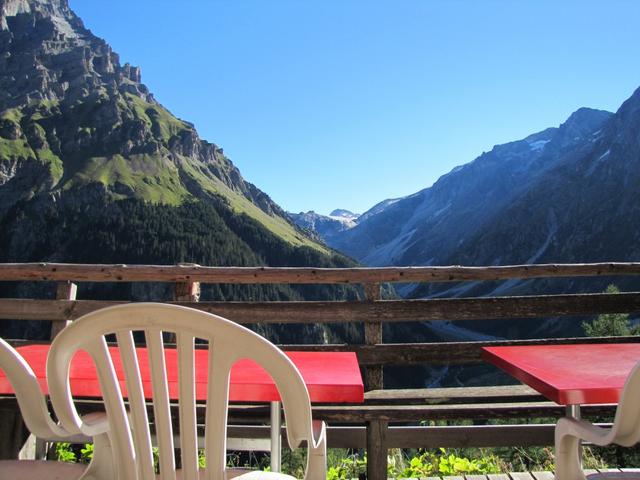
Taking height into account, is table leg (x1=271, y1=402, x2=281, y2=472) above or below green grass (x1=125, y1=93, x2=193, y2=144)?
below

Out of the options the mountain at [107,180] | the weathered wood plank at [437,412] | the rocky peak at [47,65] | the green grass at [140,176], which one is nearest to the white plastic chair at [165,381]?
the weathered wood plank at [437,412]

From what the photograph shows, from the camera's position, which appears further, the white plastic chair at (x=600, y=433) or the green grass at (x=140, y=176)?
the green grass at (x=140, y=176)

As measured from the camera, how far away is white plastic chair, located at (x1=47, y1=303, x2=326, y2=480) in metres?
1.29

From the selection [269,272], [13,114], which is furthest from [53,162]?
[269,272]

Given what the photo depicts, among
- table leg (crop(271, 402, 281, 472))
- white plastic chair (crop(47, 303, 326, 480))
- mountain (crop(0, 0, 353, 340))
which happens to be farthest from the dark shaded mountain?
white plastic chair (crop(47, 303, 326, 480))

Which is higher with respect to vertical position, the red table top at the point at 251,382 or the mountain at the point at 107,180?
the mountain at the point at 107,180

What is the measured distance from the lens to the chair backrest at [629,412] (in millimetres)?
1385

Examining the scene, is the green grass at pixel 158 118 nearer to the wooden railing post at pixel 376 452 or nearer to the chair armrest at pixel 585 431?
the wooden railing post at pixel 376 452

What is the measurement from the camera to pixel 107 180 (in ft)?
388

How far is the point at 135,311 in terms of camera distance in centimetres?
129

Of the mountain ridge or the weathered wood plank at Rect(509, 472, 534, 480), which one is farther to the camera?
the mountain ridge

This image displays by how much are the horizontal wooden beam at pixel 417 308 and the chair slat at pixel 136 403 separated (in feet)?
7.80

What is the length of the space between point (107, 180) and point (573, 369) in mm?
126870

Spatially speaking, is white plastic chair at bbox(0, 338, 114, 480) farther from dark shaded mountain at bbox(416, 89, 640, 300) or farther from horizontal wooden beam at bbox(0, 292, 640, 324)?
dark shaded mountain at bbox(416, 89, 640, 300)
